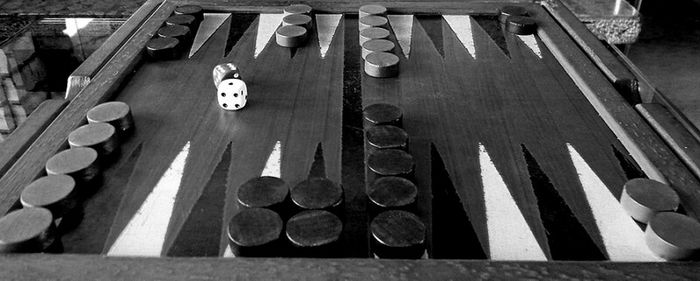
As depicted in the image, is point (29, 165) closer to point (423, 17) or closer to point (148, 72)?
point (148, 72)

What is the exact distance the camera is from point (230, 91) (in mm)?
1357

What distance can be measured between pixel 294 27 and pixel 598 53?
2.91ft

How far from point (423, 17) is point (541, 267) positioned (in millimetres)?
1306

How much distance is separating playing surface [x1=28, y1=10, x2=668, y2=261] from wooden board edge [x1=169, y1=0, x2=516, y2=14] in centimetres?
20

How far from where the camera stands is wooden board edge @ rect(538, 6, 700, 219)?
1094mm

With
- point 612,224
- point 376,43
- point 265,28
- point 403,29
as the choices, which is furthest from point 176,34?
point 612,224

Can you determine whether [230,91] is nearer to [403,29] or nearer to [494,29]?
[403,29]

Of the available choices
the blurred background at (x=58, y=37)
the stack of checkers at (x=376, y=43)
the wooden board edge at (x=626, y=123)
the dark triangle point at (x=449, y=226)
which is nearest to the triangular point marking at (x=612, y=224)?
the wooden board edge at (x=626, y=123)

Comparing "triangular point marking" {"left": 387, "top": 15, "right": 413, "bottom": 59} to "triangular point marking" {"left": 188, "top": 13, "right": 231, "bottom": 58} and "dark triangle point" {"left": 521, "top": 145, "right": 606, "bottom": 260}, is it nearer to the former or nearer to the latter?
"triangular point marking" {"left": 188, "top": 13, "right": 231, "bottom": 58}

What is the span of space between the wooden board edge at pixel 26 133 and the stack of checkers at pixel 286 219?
0.47 meters

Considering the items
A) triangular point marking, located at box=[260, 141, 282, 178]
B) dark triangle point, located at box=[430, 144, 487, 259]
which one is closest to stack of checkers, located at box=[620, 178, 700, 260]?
dark triangle point, located at box=[430, 144, 487, 259]

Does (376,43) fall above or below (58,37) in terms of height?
above

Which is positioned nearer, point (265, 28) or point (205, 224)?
point (205, 224)

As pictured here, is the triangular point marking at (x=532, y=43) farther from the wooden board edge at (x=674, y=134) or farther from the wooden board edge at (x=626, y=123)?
the wooden board edge at (x=674, y=134)
